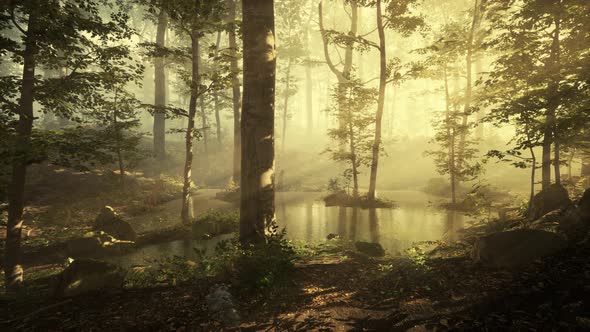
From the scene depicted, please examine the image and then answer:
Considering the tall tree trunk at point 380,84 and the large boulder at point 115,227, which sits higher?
the tall tree trunk at point 380,84

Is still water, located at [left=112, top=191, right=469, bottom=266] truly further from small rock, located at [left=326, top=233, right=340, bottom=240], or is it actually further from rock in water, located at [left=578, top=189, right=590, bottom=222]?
rock in water, located at [left=578, top=189, right=590, bottom=222]

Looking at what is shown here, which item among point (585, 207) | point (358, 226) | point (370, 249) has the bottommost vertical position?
point (358, 226)

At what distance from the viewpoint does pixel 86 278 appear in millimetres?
6160

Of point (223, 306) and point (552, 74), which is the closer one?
point (223, 306)

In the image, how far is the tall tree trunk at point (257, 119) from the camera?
7.16 metres

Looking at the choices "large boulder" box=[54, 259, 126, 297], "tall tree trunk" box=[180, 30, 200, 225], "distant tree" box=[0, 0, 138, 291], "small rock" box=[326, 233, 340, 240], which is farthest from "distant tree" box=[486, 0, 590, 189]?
"distant tree" box=[0, 0, 138, 291]

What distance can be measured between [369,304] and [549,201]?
28.6 ft

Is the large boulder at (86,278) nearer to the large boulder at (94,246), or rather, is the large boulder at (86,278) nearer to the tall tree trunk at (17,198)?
the tall tree trunk at (17,198)

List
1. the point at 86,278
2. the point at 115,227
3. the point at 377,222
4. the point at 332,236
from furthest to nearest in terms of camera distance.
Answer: the point at 377,222 → the point at 115,227 → the point at 332,236 → the point at 86,278

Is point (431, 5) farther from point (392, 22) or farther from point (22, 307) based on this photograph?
point (22, 307)

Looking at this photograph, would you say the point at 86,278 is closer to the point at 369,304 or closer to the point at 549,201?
the point at 369,304

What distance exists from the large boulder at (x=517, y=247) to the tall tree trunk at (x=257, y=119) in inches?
188

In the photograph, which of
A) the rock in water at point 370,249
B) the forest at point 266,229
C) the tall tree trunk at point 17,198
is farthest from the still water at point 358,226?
the tall tree trunk at point 17,198

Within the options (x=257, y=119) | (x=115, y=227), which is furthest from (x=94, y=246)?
(x=257, y=119)
